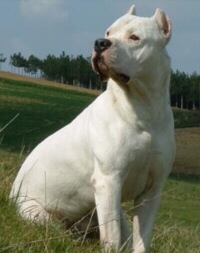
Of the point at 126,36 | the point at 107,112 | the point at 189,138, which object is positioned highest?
the point at 126,36

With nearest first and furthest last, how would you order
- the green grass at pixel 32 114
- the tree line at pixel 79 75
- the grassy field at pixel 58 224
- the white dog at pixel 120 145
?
the grassy field at pixel 58 224, the white dog at pixel 120 145, the green grass at pixel 32 114, the tree line at pixel 79 75

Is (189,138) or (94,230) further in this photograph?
(189,138)

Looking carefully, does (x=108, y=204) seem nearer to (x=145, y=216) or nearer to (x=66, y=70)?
(x=145, y=216)

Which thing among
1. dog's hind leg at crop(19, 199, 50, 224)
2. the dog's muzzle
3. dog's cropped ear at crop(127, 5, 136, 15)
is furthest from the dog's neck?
dog's hind leg at crop(19, 199, 50, 224)

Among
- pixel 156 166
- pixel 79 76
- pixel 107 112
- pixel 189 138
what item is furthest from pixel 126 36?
pixel 79 76

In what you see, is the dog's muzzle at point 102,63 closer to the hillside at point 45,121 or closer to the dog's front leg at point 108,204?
the dog's front leg at point 108,204

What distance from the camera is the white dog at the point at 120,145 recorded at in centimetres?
596

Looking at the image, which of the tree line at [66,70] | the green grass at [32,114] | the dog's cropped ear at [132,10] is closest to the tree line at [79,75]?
the tree line at [66,70]

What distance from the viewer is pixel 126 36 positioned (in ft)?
19.7

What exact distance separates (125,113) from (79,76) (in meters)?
139

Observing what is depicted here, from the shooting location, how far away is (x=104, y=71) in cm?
589

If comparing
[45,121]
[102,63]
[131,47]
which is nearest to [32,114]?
[45,121]

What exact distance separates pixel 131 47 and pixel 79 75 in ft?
456

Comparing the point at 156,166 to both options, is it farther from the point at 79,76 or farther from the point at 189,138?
the point at 79,76
